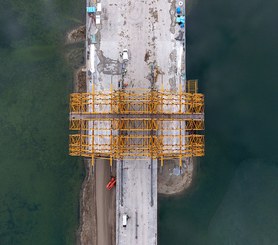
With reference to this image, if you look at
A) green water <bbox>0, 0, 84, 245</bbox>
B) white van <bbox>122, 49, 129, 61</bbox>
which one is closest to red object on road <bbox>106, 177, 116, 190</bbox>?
green water <bbox>0, 0, 84, 245</bbox>

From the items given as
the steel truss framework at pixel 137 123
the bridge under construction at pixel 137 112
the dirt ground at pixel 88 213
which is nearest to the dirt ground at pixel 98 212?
the dirt ground at pixel 88 213

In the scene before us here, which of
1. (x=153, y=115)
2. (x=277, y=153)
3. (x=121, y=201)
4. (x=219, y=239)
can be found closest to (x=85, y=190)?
(x=121, y=201)

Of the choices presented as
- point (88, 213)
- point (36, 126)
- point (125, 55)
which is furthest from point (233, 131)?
point (36, 126)

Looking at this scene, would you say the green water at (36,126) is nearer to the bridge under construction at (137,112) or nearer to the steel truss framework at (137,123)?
the bridge under construction at (137,112)

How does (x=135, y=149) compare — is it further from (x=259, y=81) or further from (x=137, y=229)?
(x=259, y=81)

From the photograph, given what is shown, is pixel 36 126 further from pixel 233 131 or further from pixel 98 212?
pixel 233 131

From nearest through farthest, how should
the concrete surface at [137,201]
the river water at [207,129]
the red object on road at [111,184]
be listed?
the concrete surface at [137,201] < the red object on road at [111,184] < the river water at [207,129]
